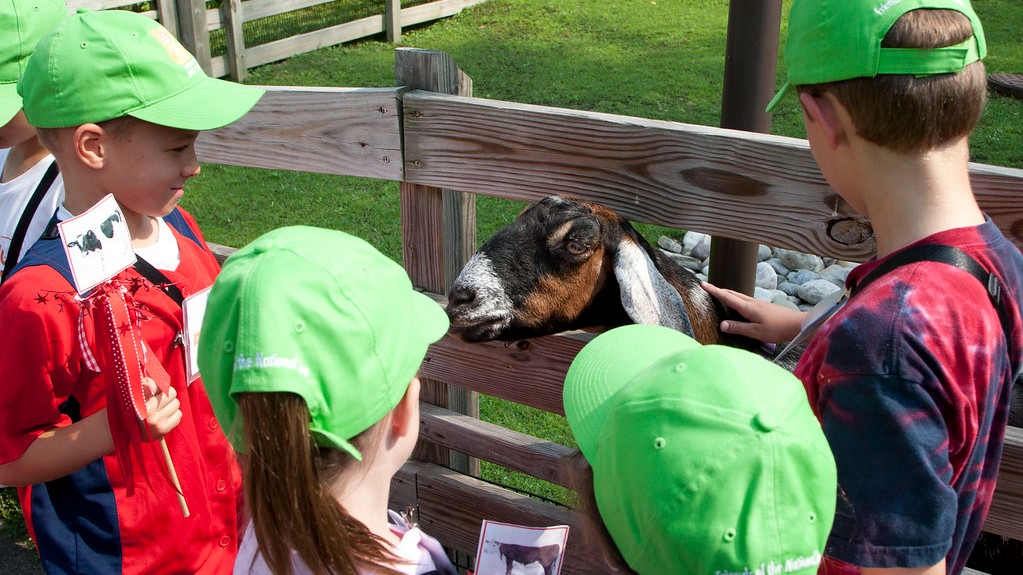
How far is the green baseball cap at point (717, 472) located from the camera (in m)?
1.39

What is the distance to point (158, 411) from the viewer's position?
2.22 metres

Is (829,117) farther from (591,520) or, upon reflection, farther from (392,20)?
(392,20)

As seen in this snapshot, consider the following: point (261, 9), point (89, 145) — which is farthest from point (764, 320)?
point (261, 9)

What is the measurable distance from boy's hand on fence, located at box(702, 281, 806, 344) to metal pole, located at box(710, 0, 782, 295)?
48cm

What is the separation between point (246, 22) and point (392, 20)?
6.41ft

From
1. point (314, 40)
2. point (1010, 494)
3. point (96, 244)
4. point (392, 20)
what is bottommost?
point (1010, 494)

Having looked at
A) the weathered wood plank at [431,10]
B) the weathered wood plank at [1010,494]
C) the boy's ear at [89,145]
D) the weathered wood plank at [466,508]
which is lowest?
the weathered wood plank at [466,508]

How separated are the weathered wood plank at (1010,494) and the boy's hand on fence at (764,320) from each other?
2.17 feet

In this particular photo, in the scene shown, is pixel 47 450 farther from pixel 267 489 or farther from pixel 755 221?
pixel 755 221

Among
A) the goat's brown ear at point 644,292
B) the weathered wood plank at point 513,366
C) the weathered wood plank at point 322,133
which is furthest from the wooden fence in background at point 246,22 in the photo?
the goat's brown ear at point 644,292

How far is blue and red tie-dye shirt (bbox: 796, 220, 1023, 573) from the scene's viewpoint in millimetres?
1618

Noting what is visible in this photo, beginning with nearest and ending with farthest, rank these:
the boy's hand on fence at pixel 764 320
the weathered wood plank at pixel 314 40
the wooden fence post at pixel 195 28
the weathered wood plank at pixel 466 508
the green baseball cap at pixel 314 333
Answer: the green baseball cap at pixel 314 333 → the boy's hand on fence at pixel 764 320 → the weathered wood plank at pixel 466 508 → the wooden fence post at pixel 195 28 → the weathered wood plank at pixel 314 40

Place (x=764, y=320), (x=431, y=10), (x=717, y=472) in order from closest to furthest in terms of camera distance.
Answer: (x=717, y=472), (x=764, y=320), (x=431, y=10)

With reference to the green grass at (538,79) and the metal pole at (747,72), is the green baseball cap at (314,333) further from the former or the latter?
the green grass at (538,79)
